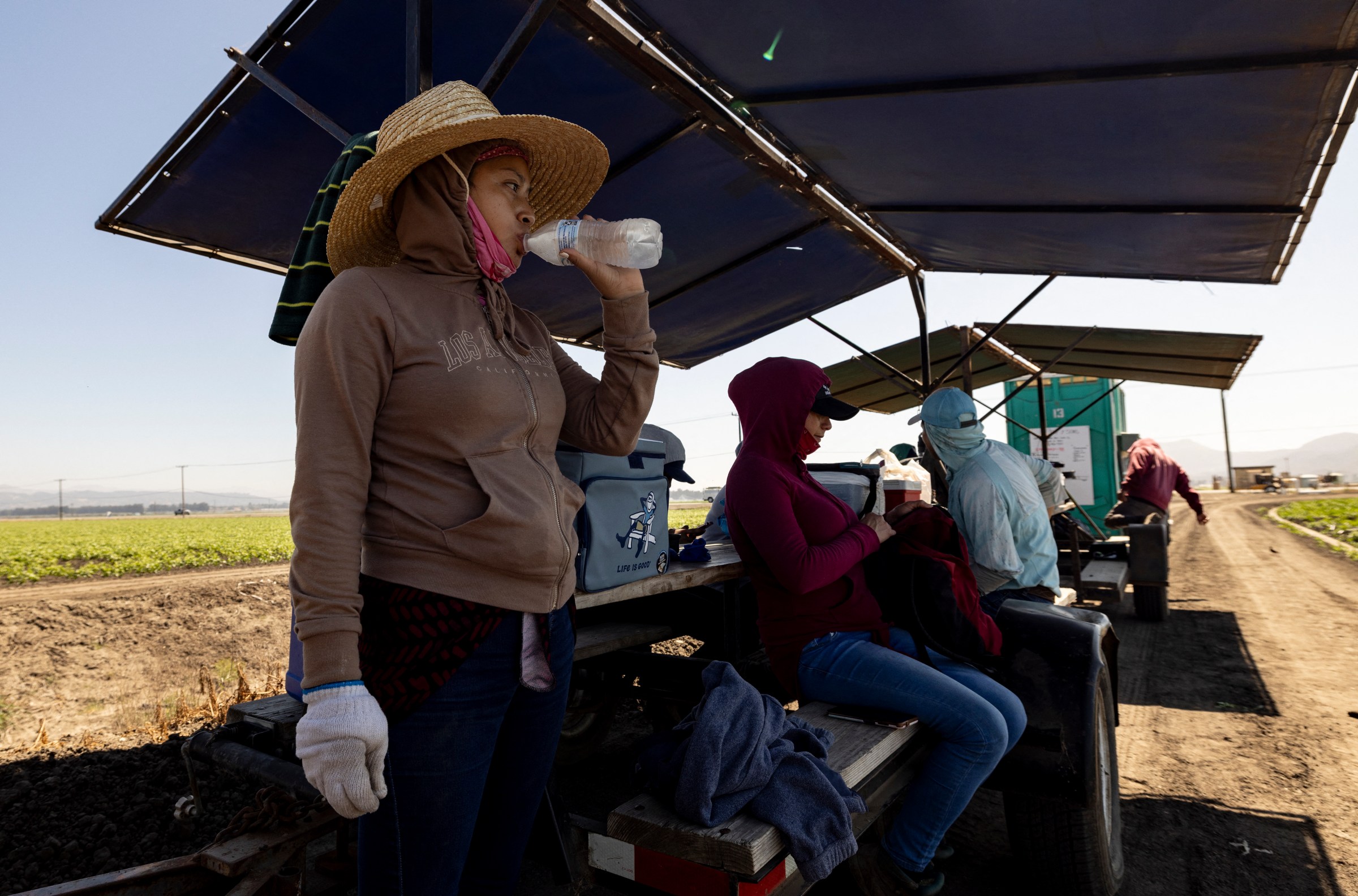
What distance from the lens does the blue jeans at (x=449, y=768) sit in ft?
4.13

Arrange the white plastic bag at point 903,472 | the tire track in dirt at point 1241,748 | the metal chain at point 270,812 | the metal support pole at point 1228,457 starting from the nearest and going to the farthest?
the metal chain at point 270,812, the tire track in dirt at point 1241,748, the white plastic bag at point 903,472, the metal support pole at point 1228,457

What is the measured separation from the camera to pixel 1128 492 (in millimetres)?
9555

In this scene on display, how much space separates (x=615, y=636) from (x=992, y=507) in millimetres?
1880

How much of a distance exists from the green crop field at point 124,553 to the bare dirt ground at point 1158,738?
4058 millimetres

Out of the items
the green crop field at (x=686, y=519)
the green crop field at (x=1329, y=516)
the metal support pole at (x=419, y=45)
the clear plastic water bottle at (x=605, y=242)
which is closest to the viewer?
the clear plastic water bottle at (x=605, y=242)

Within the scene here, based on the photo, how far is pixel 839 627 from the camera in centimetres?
279

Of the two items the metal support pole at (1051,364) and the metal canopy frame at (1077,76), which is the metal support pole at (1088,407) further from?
the metal canopy frame at (1077,76)

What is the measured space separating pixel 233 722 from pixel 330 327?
66.0 inches

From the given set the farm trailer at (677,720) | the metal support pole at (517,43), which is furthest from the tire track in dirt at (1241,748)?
the metal support pole at (517,43)

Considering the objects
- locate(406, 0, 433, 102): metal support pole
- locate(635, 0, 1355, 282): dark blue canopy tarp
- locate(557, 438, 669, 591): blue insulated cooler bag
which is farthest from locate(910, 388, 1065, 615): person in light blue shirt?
locate(406, 0, 433, 102): metal support pole

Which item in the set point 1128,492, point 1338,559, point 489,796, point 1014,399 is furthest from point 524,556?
point 1338,559

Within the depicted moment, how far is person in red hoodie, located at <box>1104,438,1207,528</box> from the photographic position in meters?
9.28

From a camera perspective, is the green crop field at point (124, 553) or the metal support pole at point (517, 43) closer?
the metal support pole at point (517, 43)

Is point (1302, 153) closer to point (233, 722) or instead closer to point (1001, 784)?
point (1001, 784)
